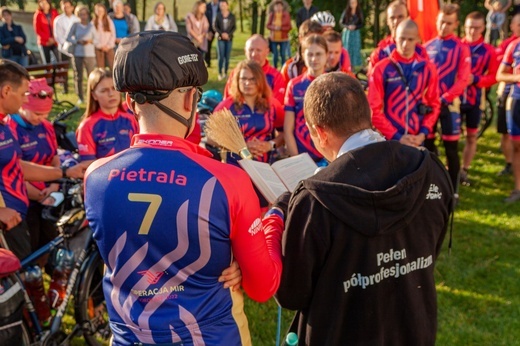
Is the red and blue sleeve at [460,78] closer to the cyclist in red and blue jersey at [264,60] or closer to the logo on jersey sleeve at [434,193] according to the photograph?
the cyclist in red and blue jersey at [264,60]

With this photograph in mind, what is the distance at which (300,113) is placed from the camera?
17.4 feet

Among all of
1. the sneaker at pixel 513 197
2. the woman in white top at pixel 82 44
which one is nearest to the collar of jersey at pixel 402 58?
the sneaker at pixel 513 197

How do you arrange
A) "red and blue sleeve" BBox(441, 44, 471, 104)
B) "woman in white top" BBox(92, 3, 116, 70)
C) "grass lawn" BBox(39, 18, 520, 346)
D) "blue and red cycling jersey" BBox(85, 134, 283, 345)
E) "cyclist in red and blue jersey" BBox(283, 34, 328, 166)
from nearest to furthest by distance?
"blue and red cycling jersey" BBox(85, 134, 283, 345), "grass lawn" BBox(39, 18, 520, 346), "cyclist in red and blue jersey" BBox(283, 34, 328, 166), "red and blue sleeve" BBox(441, 44, 471, 104), "woman in white top" BBox(92, 3, 116, 70)

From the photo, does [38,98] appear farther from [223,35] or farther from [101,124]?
[223,35]

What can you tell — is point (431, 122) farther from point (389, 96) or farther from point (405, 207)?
point (405, 207)

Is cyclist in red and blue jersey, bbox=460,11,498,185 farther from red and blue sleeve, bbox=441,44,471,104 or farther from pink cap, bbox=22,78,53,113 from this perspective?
pink cap, bbox=22,78,53,113

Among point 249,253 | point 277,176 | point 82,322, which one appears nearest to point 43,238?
point 82,322

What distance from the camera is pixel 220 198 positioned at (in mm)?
1811

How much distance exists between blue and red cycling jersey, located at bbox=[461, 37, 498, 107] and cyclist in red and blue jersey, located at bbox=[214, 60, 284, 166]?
3247 mm

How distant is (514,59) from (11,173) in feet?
19.3

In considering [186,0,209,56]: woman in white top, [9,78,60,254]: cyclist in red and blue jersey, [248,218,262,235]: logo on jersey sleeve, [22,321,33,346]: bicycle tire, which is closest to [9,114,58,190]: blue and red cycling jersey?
[9,78,60,254]: cyclist in red and blue jersey

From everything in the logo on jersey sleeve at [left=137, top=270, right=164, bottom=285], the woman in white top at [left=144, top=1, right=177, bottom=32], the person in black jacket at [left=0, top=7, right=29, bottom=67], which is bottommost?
the logo on jersey sleeve at [left=137, top=270, right=164, bottom=285]

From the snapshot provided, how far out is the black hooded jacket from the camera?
195cm

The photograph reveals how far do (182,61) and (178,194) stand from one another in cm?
46
